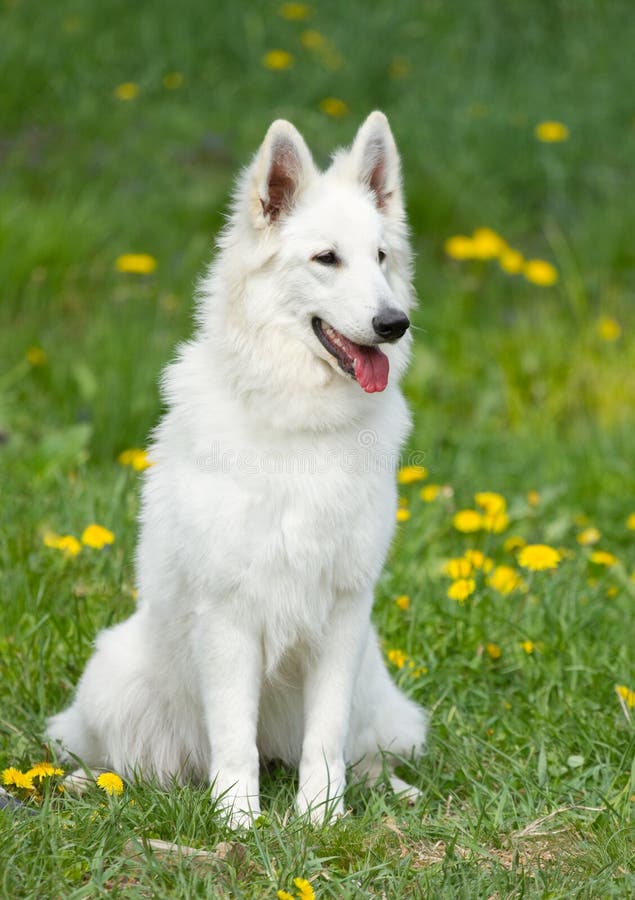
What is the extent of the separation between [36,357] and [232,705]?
9.62ft

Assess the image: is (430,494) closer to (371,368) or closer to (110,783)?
(371,368)

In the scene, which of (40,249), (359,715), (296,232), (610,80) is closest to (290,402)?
(296,232)

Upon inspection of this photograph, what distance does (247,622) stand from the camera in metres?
2.79

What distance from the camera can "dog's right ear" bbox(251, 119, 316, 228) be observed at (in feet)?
9.30

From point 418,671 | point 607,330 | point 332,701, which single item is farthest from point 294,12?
point 332,701

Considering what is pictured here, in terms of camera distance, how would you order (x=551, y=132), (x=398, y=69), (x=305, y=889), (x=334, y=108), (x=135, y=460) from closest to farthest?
(x=305, y=889), (x=135, y=460), (x=551, y=132), (x=334, y=108), (x=398, y=69)

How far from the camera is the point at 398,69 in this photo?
26.4 feet

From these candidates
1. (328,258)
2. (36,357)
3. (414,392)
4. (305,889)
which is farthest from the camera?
(414,392)

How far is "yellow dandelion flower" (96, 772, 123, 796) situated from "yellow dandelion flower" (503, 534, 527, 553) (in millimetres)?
1911

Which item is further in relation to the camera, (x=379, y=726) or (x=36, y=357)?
(x=36, y=357)

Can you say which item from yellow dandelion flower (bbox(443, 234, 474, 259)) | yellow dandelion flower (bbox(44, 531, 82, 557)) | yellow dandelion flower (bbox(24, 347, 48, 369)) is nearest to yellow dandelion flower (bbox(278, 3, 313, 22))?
yellow dandelion flower (bbox(443, 234, 474, 259))

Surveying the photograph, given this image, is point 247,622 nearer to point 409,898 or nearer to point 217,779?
point 217,779

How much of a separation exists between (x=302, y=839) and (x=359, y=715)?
1.99 feet

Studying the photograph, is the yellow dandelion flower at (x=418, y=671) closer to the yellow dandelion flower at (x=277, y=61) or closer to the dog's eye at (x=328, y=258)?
the dog's eye at (x=328, y=258)
